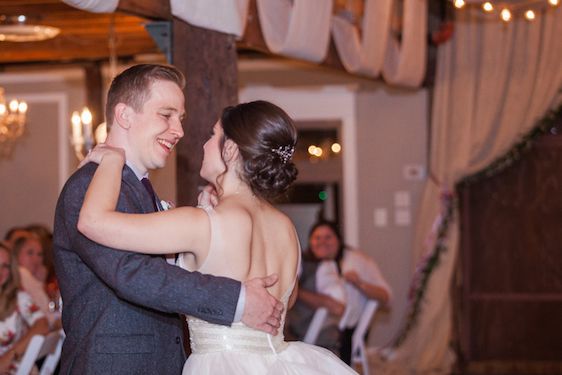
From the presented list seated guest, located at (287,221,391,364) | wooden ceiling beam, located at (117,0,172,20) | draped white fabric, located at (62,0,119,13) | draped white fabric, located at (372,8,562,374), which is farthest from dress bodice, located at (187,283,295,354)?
draped white fabric, located at (372,8,562,374)

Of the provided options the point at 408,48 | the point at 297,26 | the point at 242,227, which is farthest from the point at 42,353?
the point at 408,48

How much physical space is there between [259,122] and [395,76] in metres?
5.20

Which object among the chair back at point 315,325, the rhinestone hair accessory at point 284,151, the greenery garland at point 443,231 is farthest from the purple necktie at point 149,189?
the greenery garland at point 443,231

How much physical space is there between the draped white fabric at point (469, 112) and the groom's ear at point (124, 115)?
6.29 meters

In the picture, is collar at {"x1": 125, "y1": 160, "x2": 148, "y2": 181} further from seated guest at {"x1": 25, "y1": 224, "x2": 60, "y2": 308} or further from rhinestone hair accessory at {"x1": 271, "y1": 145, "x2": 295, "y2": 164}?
seated guest at {"x1": 25, "y1": 224, "x2": 60, "y2": 308}

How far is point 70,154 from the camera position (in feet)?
32.6

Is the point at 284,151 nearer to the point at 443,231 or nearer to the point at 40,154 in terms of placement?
the point at 443,231

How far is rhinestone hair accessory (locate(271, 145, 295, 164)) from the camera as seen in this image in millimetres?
2718

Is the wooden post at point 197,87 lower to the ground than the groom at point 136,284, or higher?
higher

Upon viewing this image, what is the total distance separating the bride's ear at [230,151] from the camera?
2717mm

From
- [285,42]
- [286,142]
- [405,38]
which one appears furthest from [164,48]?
A: [405,38]

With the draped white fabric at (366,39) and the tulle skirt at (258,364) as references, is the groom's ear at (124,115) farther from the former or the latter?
the draped white fabric at (366,39)

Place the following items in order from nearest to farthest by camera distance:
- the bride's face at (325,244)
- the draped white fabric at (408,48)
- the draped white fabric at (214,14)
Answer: the draped white fabric at (214,14)
the bride's face at (325,244)
the draped white fabric at (408,48)

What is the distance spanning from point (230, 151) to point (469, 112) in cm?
654
